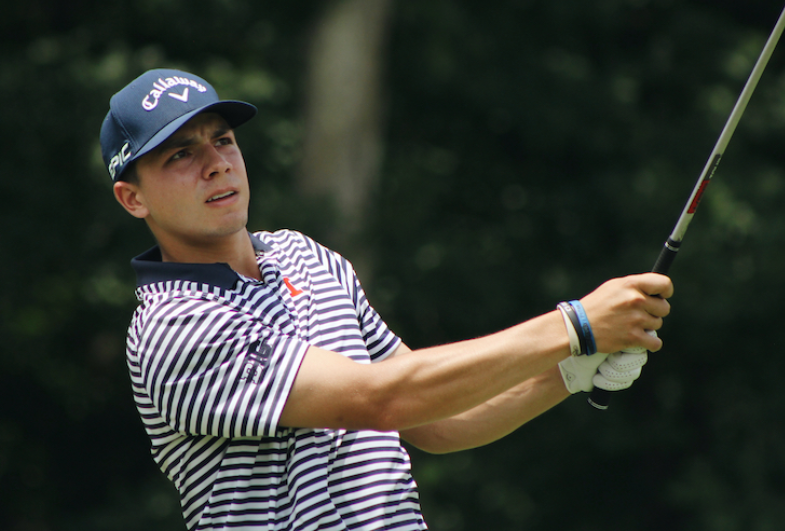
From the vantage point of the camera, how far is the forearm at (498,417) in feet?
7.38

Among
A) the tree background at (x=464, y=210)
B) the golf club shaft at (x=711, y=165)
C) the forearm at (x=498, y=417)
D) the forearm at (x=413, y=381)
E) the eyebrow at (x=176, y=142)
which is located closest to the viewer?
the forearm at (x=413, y=381)

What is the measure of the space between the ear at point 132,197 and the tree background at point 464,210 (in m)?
4.16

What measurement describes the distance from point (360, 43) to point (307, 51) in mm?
427

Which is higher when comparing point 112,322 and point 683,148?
point 683,148

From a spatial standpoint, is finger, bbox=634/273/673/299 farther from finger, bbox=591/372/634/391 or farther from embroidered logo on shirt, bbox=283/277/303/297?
embroidered logo on shirt, bbox=283/277/303/297

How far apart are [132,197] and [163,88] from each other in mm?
263

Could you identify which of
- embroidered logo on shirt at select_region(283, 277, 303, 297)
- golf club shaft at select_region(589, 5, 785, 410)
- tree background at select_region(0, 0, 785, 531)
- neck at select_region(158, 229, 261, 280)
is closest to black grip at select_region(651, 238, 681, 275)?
golf club shaft at select_region(589, 5, 785, 410)

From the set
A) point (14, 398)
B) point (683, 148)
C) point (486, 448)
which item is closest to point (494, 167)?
point (683, 148)

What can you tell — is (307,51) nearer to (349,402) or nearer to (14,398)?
(14,398)

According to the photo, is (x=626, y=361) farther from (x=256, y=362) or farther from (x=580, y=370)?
(x=256, y=362)

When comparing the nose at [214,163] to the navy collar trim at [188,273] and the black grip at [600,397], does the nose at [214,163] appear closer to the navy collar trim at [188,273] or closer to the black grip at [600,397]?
the navy collar trim at [188,273]

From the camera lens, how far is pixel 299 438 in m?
1.94

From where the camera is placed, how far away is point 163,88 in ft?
6.94

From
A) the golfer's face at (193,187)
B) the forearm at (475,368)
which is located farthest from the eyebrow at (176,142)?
the forearm at (475,368)
